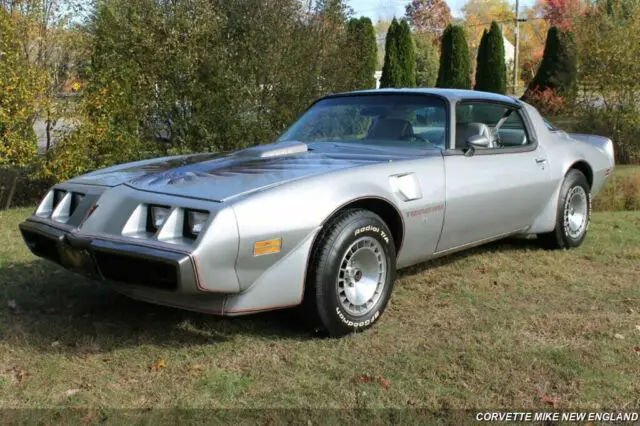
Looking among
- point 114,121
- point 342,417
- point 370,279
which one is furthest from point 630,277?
point 114,121

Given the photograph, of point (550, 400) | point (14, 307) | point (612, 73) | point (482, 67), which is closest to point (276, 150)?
point (14, 307)

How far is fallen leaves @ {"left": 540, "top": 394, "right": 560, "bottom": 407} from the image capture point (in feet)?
9.73

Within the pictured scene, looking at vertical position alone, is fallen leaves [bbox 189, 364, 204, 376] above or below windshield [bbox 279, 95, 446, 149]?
below

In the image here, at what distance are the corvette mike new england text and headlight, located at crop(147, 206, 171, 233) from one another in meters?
1.82

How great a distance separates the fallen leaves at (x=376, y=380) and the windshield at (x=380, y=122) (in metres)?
1.88

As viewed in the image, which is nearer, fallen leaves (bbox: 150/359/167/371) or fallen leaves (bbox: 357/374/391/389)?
fallen leaves (bbox: 357/374/391/389)

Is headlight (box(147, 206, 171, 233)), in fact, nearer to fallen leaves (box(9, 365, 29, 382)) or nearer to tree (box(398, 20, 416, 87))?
fallen leaves (box(9, 365, 29, 382))

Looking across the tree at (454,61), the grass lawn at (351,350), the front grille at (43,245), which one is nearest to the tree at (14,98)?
the grass lawn at (351,350)

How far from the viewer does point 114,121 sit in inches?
340

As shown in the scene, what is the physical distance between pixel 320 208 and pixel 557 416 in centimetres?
155

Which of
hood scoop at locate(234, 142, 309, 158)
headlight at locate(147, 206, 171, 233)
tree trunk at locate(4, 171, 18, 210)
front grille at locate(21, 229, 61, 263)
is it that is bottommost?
tree trunk at locate(4, 171, 18, 210)

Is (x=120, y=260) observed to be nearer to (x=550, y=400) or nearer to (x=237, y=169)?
(x=237, y=169)

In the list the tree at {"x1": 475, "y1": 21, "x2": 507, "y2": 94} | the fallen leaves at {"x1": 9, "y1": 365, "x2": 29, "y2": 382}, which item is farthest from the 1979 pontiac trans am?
the tree at {"x1": 475, "y1": 21, "x2": 507, "y2": 94}

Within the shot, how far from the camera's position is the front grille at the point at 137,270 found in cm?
316
